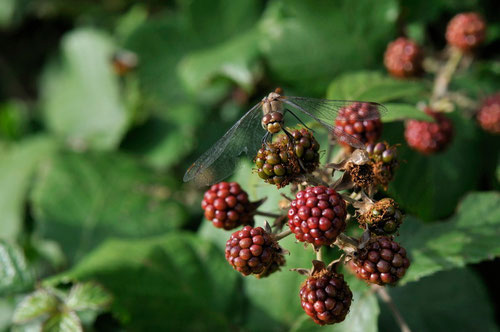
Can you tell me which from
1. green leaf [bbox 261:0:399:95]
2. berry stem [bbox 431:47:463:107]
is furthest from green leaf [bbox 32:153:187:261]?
berry stem [bbox 431:47:463:107]

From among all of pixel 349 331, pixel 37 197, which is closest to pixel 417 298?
pixel 349 331

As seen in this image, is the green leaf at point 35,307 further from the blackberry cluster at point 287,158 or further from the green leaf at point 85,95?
the green leaf at point 85,95

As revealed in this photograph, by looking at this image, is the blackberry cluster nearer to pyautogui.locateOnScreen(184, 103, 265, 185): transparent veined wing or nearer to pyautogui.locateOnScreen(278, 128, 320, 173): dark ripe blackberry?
pyautogui.locateOnScreen(278, 128, 320, 173): dark ripe blackberry

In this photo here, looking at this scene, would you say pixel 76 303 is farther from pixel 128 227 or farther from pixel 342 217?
pixel 342 217

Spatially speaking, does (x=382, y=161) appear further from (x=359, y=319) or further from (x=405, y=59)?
(x=405, y=59)

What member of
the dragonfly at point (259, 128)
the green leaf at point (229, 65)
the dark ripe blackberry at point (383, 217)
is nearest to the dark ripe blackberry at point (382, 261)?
the dark ripe blackberry at point (383, 217)

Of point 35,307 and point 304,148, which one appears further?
point 35,307

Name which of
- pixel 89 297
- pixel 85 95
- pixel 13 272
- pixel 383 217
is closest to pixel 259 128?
pixel 383 217
